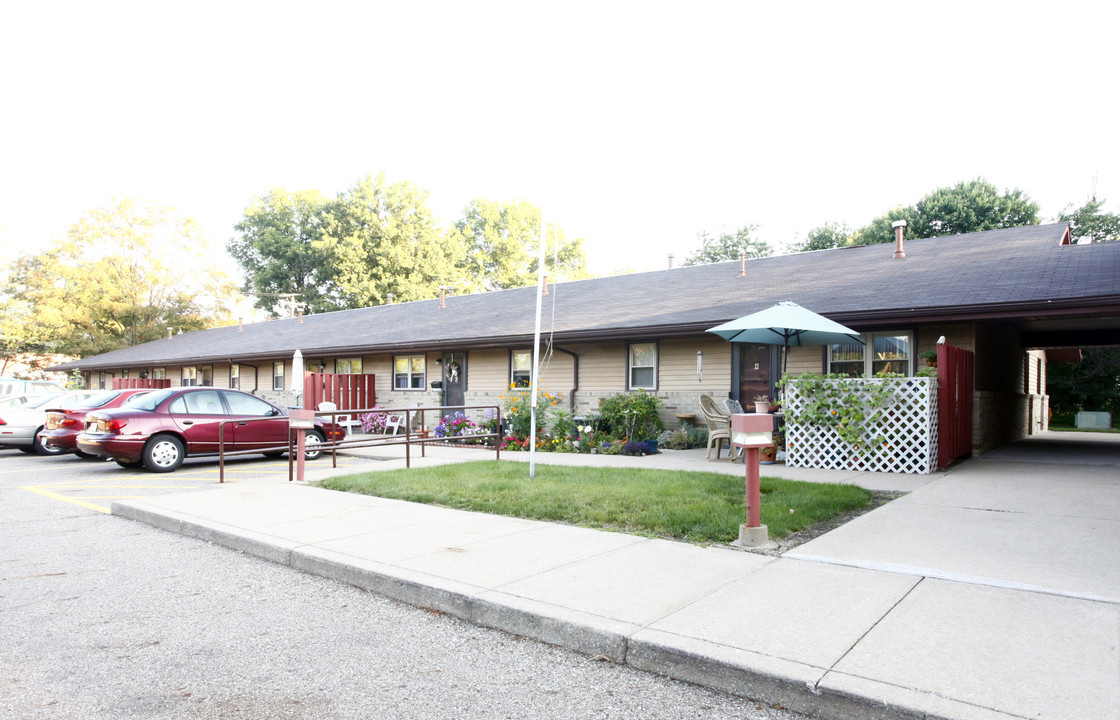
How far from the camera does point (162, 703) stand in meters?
3.10

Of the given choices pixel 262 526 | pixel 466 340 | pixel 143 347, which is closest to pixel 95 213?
pixel 143 347

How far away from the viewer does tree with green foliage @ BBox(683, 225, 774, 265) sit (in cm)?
4453

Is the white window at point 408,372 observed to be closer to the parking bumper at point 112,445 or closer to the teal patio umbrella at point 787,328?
the parking bumper at point 112,445

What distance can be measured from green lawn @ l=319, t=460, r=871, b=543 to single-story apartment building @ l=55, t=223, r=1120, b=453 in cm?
509

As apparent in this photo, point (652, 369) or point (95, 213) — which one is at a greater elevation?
point (95, 213)

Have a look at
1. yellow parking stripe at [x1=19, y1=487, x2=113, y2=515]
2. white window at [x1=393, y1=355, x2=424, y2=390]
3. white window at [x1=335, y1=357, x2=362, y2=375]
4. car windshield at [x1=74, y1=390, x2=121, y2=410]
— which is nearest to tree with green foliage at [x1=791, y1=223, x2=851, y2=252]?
white window at [x1=393, y1=355, x2=424, y2=390]

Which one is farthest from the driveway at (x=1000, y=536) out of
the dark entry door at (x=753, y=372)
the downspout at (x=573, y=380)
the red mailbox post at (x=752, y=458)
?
the downspout at (x=573, y=380)

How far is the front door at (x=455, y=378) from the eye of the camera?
19016 millimetres

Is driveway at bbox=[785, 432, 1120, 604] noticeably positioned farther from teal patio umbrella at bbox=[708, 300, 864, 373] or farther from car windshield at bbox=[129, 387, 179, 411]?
car windshield at bbox=[129, 387, 179, 411]

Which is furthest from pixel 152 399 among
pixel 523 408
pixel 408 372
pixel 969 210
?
pixel 969 210

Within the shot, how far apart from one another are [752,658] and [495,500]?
14.7 ft

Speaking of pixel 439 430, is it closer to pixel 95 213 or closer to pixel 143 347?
pixel 143 347

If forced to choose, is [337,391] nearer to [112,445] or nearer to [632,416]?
[112,445]

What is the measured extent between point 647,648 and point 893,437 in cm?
771
